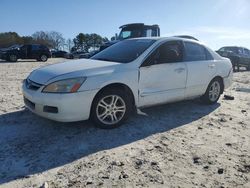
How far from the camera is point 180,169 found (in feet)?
11.1

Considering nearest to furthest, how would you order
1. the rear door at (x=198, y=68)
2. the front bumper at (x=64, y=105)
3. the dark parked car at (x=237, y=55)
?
the front bumper at (x=64, y=105), the rear door at (x=198, y=68), the dark parked car at (x=237, y=55)

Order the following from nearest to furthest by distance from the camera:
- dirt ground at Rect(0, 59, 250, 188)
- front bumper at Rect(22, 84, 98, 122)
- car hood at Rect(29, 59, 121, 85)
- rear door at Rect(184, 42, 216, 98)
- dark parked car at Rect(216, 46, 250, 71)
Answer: dirt ground at Rect(0, 59, 250, 188), front bumper at Rect(22, 84, 98, 122), car hood at Rect(29, 59, 121, 85), rear door at Rect(184, 42, 216, 98), dark parked car at Rect(216, 46, 250, 71)

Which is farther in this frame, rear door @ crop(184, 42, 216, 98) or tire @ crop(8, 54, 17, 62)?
tire @ crop(8, 54, 17, 62)

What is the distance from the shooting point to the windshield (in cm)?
511

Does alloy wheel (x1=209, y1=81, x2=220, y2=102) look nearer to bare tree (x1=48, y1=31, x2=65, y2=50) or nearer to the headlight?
the headlight

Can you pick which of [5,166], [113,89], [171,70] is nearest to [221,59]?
[171,70]

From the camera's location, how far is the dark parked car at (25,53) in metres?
23.3

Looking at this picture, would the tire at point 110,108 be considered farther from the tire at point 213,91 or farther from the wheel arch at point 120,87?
the tire at point 213,91

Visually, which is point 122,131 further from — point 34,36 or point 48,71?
point 34,36

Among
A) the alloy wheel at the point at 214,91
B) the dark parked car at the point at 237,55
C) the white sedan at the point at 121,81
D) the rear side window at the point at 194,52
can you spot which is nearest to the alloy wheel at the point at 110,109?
the white sedan at the point at 121,81

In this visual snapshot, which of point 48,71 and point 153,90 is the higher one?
point 48,71

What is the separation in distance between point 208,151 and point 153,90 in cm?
157

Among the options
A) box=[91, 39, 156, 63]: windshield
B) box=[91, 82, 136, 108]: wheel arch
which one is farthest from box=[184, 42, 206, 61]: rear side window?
box=[91, 82, 136, 108]: wheel arch

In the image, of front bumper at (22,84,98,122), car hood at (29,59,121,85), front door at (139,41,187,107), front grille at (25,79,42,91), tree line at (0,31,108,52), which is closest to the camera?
front bumper at (22,84,98,122)
